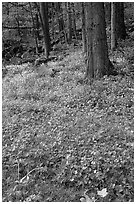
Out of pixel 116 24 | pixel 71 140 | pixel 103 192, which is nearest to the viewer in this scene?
pixel 103 192

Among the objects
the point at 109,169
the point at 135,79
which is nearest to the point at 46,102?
the point at 135,79

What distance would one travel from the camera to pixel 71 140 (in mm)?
6641

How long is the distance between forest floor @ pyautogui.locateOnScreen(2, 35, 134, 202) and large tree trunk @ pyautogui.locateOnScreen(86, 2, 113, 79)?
1.77 ft

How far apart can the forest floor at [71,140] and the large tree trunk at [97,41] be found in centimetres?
54

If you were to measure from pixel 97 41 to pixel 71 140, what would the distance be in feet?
16.6

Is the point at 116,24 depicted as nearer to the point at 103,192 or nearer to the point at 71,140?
the point at 71,140

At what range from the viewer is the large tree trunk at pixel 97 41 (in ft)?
32.9

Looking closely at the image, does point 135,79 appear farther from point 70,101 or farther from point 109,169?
point 109,169

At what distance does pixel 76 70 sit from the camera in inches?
508

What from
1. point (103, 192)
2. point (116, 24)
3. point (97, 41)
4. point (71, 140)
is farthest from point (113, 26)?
point (103, 192)

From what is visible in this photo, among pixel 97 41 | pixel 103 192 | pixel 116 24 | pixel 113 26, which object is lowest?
pixel 103 192

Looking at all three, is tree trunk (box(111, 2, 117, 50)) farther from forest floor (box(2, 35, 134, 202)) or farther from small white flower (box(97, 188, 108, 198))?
small white flower (box(97, 188, 108, 198))

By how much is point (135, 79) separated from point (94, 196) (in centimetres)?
572

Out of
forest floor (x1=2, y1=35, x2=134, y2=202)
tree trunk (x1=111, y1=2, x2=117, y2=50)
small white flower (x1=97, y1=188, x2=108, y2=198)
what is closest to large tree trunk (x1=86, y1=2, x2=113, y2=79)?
forest floor (x1=2, y1=35, x2=134, y2=202)
